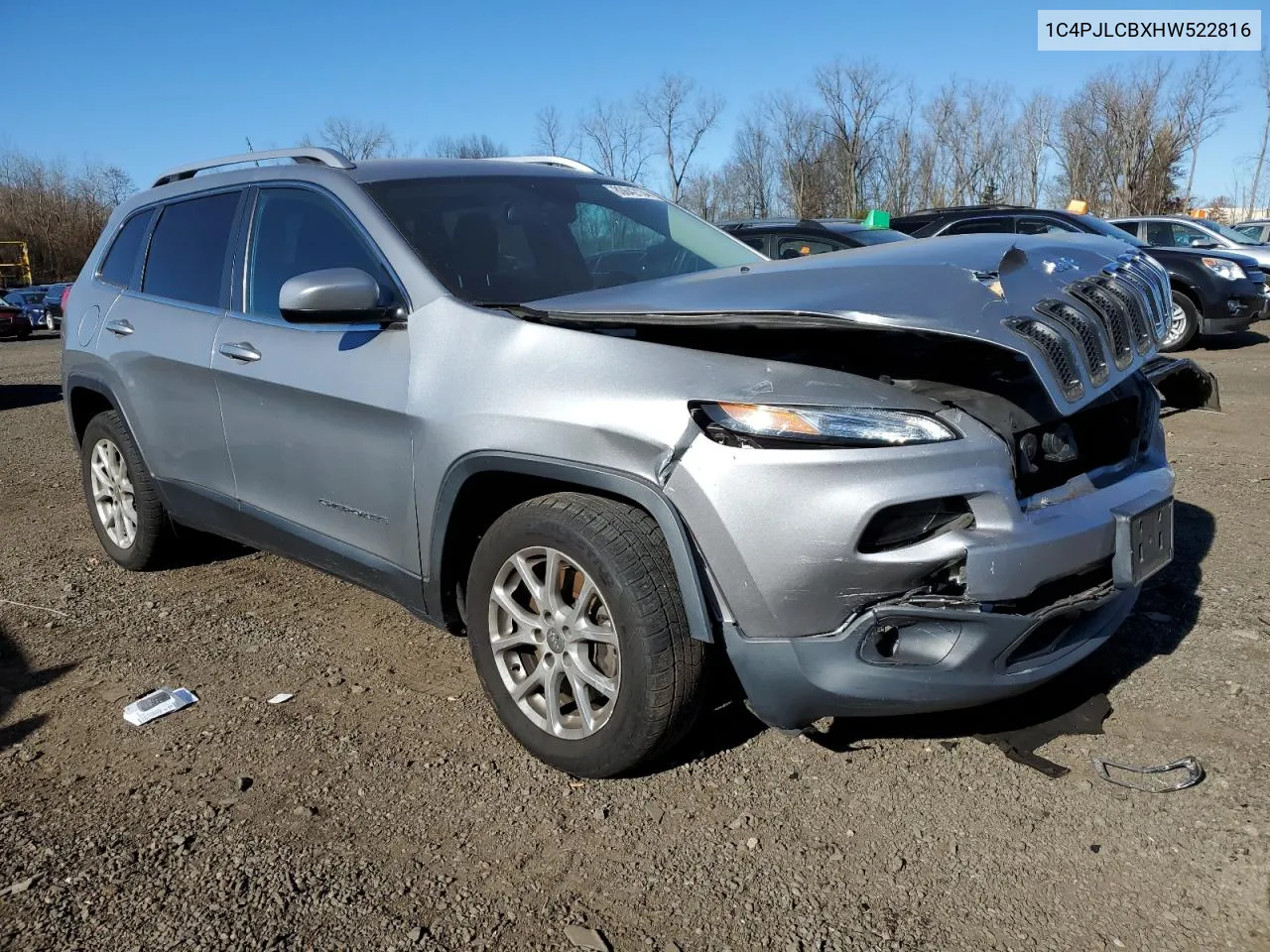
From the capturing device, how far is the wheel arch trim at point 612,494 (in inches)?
97.2

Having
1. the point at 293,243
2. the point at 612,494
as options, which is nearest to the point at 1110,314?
the point at 612,494

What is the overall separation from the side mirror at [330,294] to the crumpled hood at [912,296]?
20.4 inches

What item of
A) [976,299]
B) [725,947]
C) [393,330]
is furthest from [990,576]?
[393,330]

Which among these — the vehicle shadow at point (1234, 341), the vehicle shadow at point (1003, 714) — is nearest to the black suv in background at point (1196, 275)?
the vehicle shadow at point (1234, 341)

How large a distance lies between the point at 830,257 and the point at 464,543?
4.60 ft

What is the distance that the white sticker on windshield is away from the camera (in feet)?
13.9

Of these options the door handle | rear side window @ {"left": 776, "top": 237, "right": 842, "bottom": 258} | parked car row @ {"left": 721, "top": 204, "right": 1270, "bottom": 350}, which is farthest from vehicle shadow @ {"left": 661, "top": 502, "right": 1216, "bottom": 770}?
parked car row @ {"left": 721, "top": 204, "right": 1270, "bottom": 350}

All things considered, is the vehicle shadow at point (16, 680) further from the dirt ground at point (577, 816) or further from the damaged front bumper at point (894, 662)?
the damaged front bumper at point (894, 662)

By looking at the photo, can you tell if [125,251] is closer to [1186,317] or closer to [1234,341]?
[1186,317]

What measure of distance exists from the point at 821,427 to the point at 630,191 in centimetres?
227

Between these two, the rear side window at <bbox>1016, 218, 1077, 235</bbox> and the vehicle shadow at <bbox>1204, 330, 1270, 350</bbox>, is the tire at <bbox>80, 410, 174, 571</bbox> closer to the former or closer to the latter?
the rear side window at <bbox>1016, 218, 1077, 235</bbox>

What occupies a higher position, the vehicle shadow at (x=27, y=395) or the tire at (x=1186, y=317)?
the vehicle shadow at (x=27, y=395)

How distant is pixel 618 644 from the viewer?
2.63m

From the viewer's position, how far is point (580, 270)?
3658mm
